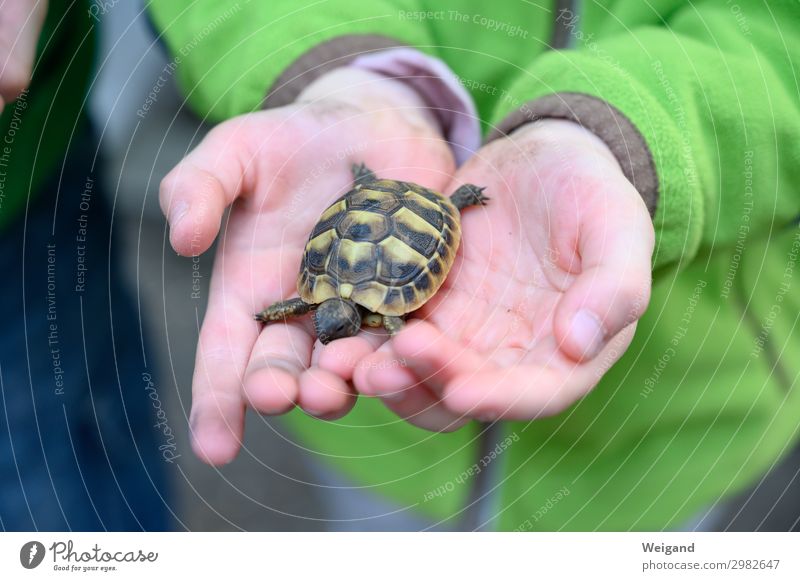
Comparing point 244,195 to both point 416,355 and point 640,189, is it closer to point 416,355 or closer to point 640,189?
point 416,355

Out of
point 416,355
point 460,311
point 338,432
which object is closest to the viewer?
point 416,355

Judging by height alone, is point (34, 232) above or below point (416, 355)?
above

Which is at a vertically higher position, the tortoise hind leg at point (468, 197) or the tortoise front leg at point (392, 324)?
the tortoise hind leg at point (468, 197)

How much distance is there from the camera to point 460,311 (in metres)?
0.52

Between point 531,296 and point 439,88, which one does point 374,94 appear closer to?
point 439,88

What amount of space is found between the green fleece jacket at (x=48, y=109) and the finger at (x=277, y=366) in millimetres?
265

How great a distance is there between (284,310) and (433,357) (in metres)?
0.18

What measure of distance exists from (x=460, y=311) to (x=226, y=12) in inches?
15.3

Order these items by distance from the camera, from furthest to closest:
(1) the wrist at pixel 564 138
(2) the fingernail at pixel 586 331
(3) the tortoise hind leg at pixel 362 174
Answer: (3) the tortoise hind leg at pixel 362 174
(1) the wrist at pixel 564 138
(2) the fingernail at pixel 586 331

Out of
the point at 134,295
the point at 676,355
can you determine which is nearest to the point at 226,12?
the point at 134,295

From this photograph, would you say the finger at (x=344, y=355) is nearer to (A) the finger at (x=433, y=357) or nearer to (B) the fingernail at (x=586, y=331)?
(A) the finger at (x=433, y=357)

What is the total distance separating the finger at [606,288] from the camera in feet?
1.26

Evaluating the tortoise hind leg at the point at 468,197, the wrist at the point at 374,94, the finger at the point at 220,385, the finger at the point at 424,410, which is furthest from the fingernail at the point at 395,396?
the wrist at the point at 374,94

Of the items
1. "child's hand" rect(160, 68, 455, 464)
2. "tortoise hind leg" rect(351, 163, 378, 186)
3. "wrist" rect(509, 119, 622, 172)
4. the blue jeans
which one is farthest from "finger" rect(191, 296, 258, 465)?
"wrist" rect(509, 119, 622, 172)
